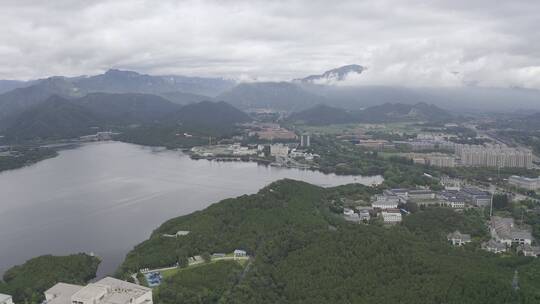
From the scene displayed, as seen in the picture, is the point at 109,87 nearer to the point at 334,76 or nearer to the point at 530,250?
the point at 334,76

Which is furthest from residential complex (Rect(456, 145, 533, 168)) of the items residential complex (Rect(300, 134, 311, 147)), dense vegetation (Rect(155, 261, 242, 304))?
dense vegetation (Rect(155, 261, 242, 304))

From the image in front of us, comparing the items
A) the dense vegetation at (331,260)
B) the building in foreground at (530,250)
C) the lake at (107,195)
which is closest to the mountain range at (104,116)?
the lake at (107,195)

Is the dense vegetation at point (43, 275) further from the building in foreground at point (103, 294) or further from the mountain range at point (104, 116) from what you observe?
the mountain range at point (104, 116)

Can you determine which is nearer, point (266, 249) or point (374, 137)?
point (266, 249)

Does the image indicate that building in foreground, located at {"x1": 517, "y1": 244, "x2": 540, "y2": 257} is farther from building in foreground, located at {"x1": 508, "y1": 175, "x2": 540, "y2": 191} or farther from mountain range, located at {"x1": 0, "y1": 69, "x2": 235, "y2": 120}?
mountain range, located at {"x1": 0, "y1": 69, "x2": 235, "y2": 120}

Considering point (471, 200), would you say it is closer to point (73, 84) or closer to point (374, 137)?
point (374, 137)

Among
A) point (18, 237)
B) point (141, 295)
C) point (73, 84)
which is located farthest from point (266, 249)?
point (73, 84)
